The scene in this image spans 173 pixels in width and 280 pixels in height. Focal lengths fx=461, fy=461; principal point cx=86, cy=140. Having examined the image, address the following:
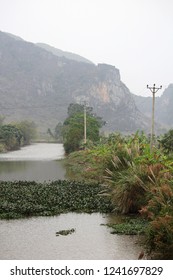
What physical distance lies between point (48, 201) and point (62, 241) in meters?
5.63

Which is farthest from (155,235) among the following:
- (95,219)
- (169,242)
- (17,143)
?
(17,143)

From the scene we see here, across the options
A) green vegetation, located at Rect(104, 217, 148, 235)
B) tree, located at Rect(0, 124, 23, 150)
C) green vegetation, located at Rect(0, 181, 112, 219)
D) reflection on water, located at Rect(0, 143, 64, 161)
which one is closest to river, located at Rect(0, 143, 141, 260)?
green vegetation, located at Rect(104, 217, 148, 235)

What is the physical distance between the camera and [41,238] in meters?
13.1

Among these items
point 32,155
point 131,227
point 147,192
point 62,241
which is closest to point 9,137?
point 32,155

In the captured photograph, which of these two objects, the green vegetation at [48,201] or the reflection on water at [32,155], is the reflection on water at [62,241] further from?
the reflection on water at [32,155]

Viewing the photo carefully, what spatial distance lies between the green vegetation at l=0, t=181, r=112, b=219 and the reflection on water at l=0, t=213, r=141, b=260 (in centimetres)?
95

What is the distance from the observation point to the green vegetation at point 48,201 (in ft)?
55.2

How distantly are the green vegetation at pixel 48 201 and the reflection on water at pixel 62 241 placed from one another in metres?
0.95

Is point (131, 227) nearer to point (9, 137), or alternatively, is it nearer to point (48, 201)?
point (48, 201)

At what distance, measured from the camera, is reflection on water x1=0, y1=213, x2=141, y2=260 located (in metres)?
11.3

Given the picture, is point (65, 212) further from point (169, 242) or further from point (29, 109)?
point (29, 109)

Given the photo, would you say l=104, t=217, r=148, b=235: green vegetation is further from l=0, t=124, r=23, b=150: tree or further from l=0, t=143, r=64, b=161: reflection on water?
l=0, t=124, r=23, b=150: tree
